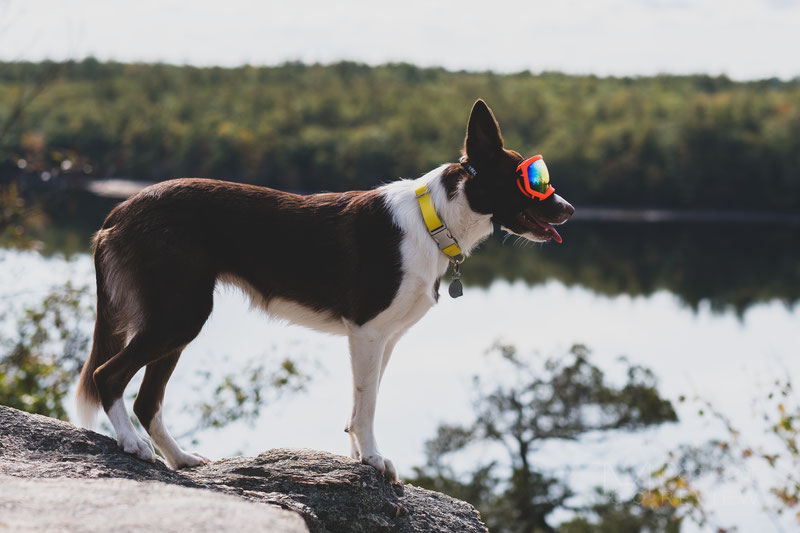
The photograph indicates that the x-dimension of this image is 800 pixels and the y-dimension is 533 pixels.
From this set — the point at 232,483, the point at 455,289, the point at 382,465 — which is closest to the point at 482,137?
the point at 455,289

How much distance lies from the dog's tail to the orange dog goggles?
2.31 m

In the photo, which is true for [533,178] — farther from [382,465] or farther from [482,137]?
[382,465]

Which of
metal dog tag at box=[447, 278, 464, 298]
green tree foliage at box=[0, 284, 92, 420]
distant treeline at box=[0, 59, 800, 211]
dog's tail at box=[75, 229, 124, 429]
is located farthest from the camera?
distant treeline at box=[0, 59, 800, 211]

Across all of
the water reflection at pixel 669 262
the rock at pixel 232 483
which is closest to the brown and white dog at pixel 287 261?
the rock at pixel 232 483

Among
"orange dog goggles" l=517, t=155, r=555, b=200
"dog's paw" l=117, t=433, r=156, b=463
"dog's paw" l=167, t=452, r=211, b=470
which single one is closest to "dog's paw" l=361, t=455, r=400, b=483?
"dog's paw" l=167, t=452, r=211, b=470

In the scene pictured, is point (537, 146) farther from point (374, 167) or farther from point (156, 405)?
point (156, 405)

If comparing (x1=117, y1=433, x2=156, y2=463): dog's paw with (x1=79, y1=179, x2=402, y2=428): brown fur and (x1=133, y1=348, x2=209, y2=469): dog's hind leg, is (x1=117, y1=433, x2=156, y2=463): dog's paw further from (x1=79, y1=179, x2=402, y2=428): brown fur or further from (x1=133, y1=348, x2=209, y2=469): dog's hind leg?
(x1=133, y1=348, x2=209, y2=469): dog's hind leg

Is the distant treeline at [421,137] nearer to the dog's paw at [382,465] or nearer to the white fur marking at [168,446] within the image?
the white fur marking at [168,446]

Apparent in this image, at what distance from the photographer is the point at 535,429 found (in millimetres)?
22453

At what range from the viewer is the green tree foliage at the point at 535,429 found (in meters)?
20.7

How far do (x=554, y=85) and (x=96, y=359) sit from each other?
131m

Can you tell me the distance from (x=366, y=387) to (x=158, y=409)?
1.20m

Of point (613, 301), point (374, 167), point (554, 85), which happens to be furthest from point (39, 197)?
point (554, 85)

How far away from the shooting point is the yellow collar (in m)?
5.10
